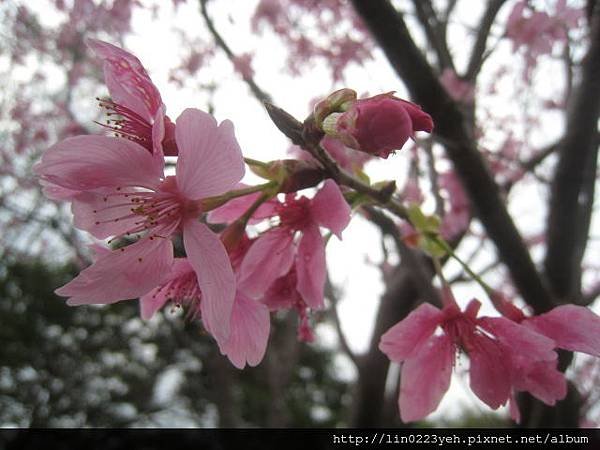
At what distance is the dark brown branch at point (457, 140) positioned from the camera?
1107 millimetres

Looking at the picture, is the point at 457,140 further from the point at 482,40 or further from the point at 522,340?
the point at 482,40

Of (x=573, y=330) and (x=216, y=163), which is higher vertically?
(x=216, y=163)

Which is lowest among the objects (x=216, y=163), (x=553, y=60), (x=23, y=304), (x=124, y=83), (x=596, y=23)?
(x=23, y=304)

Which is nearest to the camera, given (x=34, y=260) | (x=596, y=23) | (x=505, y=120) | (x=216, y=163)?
(x=216, y=163)

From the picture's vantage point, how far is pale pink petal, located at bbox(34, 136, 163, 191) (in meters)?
0.62

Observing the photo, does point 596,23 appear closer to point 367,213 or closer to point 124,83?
point 367,213

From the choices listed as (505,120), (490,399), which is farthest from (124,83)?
(505,120)

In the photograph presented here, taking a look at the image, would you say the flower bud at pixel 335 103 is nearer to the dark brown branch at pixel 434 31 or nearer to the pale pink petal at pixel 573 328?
the pale pink petal at pixel 573 328

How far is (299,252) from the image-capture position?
0.79m

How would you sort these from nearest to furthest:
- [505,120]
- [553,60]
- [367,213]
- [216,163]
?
[216,163], [367,213], [553,60], [505,120]

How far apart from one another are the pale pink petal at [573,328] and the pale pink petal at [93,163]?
2.17ft

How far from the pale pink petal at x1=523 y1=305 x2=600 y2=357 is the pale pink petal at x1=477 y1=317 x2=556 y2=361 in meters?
0.06

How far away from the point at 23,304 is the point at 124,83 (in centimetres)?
883

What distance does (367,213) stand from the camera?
109cm
